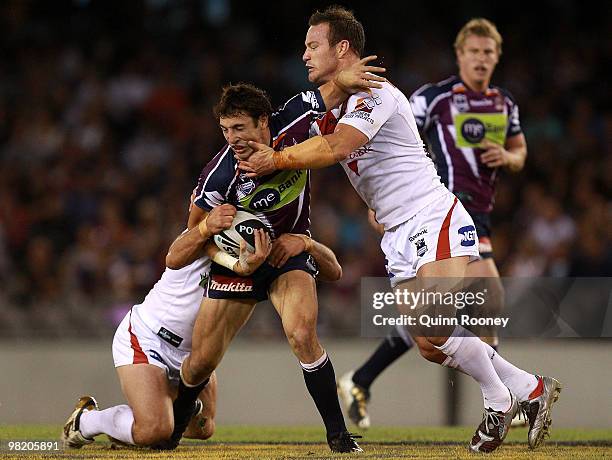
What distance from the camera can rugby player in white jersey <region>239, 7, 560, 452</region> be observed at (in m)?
5.79

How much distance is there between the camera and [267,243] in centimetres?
593

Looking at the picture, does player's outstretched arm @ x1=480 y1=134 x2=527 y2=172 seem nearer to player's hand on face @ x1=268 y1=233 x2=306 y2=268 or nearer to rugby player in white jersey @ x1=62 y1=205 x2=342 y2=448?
rugby player in white jersey @ x1=62 y1=205 x2=342 y2=448

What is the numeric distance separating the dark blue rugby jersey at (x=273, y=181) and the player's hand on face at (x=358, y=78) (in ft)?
0.51

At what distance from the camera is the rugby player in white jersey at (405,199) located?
5785 mm

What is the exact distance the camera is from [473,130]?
25.1 feet

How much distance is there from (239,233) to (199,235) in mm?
225

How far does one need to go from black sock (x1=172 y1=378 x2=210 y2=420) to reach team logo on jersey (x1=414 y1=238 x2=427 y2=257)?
1394mm

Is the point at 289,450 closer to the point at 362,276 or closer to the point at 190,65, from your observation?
the point at 362,276

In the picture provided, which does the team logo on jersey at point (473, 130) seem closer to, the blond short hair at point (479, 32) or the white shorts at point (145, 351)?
the blond short hair at point (479, 32)

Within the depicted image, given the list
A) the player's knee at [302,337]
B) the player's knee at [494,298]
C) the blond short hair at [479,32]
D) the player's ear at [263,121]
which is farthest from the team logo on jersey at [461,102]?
the player's knee at [302,337]

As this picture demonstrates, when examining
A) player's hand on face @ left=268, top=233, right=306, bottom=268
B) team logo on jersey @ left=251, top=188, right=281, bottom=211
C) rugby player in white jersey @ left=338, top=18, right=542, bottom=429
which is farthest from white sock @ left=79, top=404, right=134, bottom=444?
rugby player in white jersey @ left=338, top=18, right=542, bottom=429

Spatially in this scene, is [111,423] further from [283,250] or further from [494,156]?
[494,156]

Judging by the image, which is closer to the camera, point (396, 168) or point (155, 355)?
point (396, 168)

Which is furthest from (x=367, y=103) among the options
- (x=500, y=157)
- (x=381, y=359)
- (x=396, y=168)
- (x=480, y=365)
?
(x=381, y=359)
